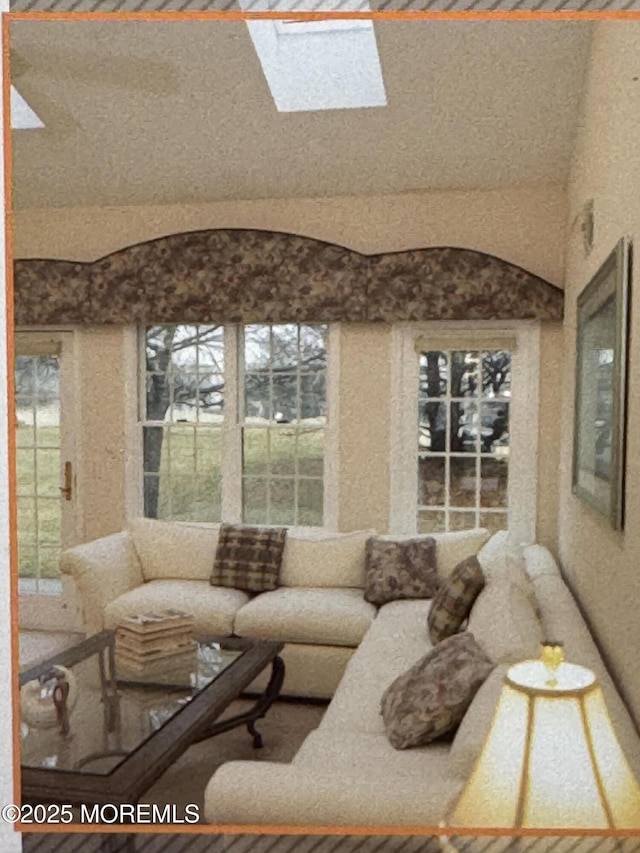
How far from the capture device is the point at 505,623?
68.2 inches

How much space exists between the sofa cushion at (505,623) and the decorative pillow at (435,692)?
0.03 m

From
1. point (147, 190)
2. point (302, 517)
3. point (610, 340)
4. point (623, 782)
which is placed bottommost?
point (623, 782)

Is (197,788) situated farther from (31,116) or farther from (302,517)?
(31,116)

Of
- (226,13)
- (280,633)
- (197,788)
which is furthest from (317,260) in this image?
(197,788)

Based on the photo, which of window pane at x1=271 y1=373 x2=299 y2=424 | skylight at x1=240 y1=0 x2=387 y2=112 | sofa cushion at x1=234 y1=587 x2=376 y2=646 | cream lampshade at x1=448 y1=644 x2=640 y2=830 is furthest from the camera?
sofa cushion at x1=234 y1=587 x2=376 y2=646

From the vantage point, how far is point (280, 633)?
185cm

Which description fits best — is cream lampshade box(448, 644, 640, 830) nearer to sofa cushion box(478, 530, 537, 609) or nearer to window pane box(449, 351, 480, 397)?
sofa cushion box(478, 530, 537, 609)

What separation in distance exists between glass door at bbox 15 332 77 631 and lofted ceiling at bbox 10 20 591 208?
313 millimetres

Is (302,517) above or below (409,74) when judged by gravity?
below

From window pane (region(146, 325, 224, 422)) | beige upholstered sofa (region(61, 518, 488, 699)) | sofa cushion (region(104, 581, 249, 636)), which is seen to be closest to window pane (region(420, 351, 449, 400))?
beige upholstered sofa (region(61, 518, 488, 699))

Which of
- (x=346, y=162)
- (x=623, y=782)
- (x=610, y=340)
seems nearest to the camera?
(x=623, y=782)

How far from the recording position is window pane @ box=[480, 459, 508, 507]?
65.3 inches

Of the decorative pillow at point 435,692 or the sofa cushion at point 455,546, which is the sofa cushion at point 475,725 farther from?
the sofa cushion at point 455,546

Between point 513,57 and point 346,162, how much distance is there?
0.37 metres
